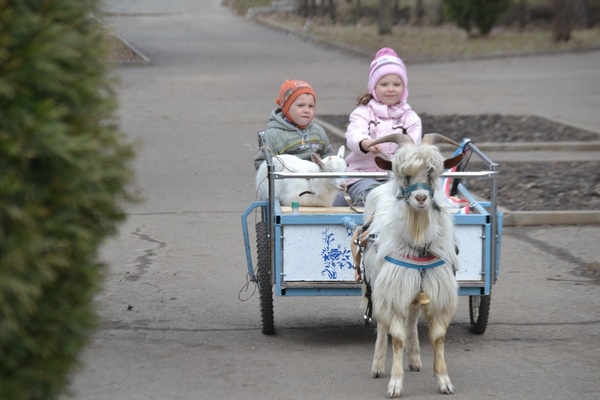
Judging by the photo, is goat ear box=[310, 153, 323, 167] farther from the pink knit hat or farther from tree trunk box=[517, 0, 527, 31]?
tree trunk box=[517, 0, 527, 31]

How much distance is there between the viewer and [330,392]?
649 centimetres

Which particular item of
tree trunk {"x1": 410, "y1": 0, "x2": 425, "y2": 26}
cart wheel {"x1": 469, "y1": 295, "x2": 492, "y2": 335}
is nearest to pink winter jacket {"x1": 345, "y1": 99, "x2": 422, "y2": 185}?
cart wheel {"x1": 469, "y1": 295, "x2": 492, "y2": 335}

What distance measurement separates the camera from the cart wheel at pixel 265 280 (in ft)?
24.9

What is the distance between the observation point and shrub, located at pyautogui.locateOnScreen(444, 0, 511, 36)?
38438 millimetres

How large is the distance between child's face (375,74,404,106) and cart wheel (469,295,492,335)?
62.5 inches

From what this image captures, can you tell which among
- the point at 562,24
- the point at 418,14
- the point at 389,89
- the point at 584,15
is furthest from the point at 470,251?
the point at 418,14

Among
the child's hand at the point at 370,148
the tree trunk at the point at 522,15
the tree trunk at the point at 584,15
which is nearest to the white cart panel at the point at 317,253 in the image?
the child's hand at the point at 370,148

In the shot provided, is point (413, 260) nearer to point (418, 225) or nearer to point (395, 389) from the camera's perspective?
point (418, 225)

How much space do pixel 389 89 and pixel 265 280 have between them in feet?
5.72

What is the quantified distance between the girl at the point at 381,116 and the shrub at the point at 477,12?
30842 millimetres

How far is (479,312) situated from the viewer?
7.66 meters

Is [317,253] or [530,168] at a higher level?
[317,253]

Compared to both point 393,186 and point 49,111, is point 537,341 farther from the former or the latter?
point 49,111

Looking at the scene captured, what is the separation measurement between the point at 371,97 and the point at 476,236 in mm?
1600
